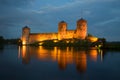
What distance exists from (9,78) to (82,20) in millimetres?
37452

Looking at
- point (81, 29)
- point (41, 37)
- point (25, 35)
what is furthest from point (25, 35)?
point (81, 29)

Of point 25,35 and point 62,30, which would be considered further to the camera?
point 25,35

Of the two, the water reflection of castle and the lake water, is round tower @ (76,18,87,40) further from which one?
the lake water

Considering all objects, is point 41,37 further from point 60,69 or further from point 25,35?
point 60,69

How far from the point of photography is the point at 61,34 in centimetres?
4559

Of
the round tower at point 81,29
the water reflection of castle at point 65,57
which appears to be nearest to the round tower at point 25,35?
the round tower at point 81,29

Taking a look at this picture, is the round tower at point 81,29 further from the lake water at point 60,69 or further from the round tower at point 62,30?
the lake water at point 60,69

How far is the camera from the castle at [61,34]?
1697 inches

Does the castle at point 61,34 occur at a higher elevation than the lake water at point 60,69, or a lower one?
higher

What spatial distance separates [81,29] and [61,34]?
16.3 feet

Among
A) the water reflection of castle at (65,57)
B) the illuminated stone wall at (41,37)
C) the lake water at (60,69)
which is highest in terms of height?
the illuminated stone wall at (41,37)

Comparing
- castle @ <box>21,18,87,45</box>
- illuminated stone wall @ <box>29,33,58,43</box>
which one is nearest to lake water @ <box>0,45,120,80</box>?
castle @ <box>21,18,87,45</box>

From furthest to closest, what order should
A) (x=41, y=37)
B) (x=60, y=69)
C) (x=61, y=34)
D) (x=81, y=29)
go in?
1. (x=41, y=37)
2. (x=61, y=34)
3. (x=81, y=29)
4. (x=60, y=69)

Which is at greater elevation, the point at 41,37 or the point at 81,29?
the point at 81,29
